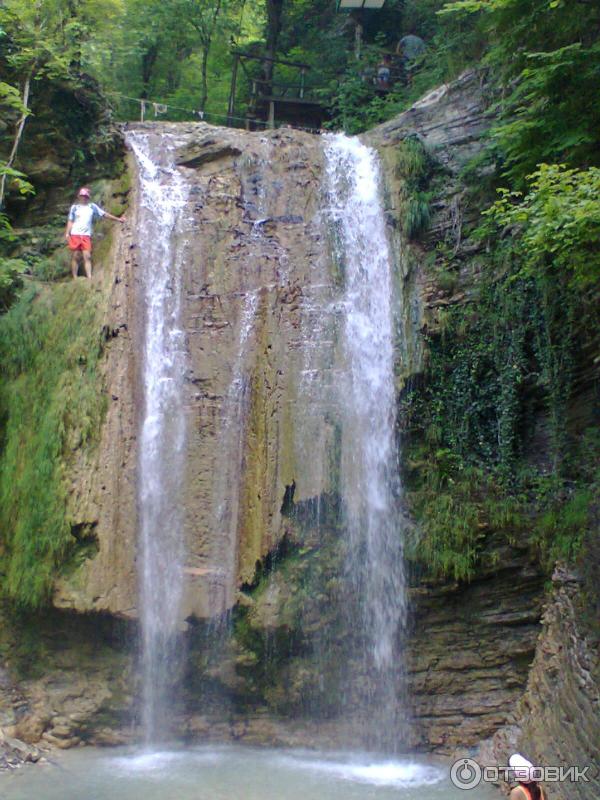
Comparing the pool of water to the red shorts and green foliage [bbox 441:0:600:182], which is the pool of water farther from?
green foliage [bbox 441:0:600:182]

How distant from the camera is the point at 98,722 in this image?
364 inches

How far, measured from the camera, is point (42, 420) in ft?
32.4

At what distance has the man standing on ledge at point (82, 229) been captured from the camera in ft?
36.4

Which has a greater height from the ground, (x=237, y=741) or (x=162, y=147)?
(x=162, y=147)

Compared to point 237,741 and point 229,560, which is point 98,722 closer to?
point 237,741

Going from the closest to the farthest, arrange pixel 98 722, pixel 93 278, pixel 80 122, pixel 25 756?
pixel 25 756, pixel 98 722, pixel 93 278, pixel 80 122

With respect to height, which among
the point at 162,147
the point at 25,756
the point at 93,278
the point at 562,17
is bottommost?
the point at 25,756

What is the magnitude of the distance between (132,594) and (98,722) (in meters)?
1.54

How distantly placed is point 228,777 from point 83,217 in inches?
294

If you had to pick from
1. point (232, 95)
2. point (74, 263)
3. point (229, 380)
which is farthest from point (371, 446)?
point (232, 95)

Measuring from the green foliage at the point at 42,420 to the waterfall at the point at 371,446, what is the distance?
329 cm

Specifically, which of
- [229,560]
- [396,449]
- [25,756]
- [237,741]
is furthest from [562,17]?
[25,756]

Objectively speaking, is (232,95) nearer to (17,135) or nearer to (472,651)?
(17,135)

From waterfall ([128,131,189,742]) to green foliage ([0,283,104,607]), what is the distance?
0.76 meters
